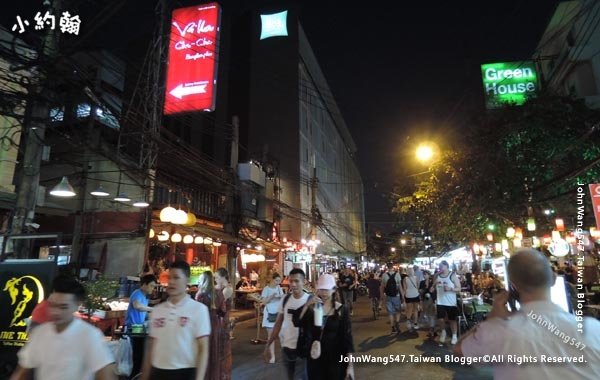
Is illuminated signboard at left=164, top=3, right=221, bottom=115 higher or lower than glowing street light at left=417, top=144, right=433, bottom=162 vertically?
higher

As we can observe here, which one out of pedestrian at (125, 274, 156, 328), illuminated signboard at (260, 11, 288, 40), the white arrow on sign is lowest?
pedestrian at (125, 274, 156, 328)

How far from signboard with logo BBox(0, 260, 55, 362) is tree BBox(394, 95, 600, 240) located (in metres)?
11.3


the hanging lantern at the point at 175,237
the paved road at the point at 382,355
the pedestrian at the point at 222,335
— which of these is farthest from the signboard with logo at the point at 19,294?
the hanging lantern at the point at 175,237

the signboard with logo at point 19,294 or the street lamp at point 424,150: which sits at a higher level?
the street lamp at point 424,150

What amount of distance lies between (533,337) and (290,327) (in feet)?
10.9

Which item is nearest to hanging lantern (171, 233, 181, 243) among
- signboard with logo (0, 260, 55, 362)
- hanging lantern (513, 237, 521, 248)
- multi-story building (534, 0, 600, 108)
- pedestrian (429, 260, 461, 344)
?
signboard with logo (0, 260, 55, 362)

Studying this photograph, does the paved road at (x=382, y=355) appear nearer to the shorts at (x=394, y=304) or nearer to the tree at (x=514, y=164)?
the shorts at (x=394, y=304)

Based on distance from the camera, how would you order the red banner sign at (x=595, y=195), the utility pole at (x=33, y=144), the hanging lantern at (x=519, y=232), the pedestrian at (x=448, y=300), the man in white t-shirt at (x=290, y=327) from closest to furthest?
the man in white t-shirt at (x=290, y=327) < the utility pole at (x=33, y=144) < the red banner sign at (x=595, y=195) < the pedestrian at (x=448, y=300) < the hanging lantern at (x=519, y=232)

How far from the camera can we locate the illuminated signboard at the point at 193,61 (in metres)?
13.3

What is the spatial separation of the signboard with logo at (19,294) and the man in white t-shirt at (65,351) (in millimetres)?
3097

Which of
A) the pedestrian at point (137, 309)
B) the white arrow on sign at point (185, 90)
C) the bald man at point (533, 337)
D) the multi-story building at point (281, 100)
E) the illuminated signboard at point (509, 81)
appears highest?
the multi-story building at point (281, 100)

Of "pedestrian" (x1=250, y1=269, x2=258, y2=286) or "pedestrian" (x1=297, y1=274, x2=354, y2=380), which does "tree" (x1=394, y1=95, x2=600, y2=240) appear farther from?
"pedestrian" (x1=250, y1=269, x2=258, y2=286)

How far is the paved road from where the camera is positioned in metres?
7.26

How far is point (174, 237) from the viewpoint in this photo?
1399cm
